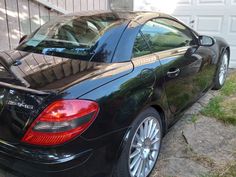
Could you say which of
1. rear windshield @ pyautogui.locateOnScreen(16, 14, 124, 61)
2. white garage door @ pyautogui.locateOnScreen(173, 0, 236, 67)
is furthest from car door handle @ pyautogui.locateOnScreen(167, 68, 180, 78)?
white garage door @ pyautogui.locateOnScreen(173, 0, 236, 67)

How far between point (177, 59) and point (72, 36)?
108cm

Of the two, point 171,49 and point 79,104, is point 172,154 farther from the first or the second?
point 79,104

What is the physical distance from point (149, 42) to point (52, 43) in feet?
2.97

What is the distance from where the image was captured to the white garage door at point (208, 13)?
239 inches

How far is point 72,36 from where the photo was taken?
8.86ft

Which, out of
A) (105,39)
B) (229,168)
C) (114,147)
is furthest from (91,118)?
(229,168)

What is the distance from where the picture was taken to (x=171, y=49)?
304cm

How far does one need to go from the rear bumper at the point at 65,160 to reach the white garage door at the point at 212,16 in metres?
4.97

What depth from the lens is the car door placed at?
279 centimetres

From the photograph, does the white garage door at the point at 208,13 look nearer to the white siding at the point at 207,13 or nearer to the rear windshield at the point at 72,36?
the white siding at the point at 207,13

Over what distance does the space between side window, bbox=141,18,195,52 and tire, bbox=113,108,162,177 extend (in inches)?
27.6

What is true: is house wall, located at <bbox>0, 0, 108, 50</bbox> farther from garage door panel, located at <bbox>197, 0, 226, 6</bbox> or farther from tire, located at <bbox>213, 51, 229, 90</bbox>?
tire, located at <bbox>213, 51, 229, 90</bbox>

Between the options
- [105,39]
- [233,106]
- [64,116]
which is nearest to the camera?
[64,116]

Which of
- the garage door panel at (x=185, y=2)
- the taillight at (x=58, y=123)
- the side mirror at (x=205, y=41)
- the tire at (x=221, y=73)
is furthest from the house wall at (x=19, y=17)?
the taillight at (x=58, y=123)
